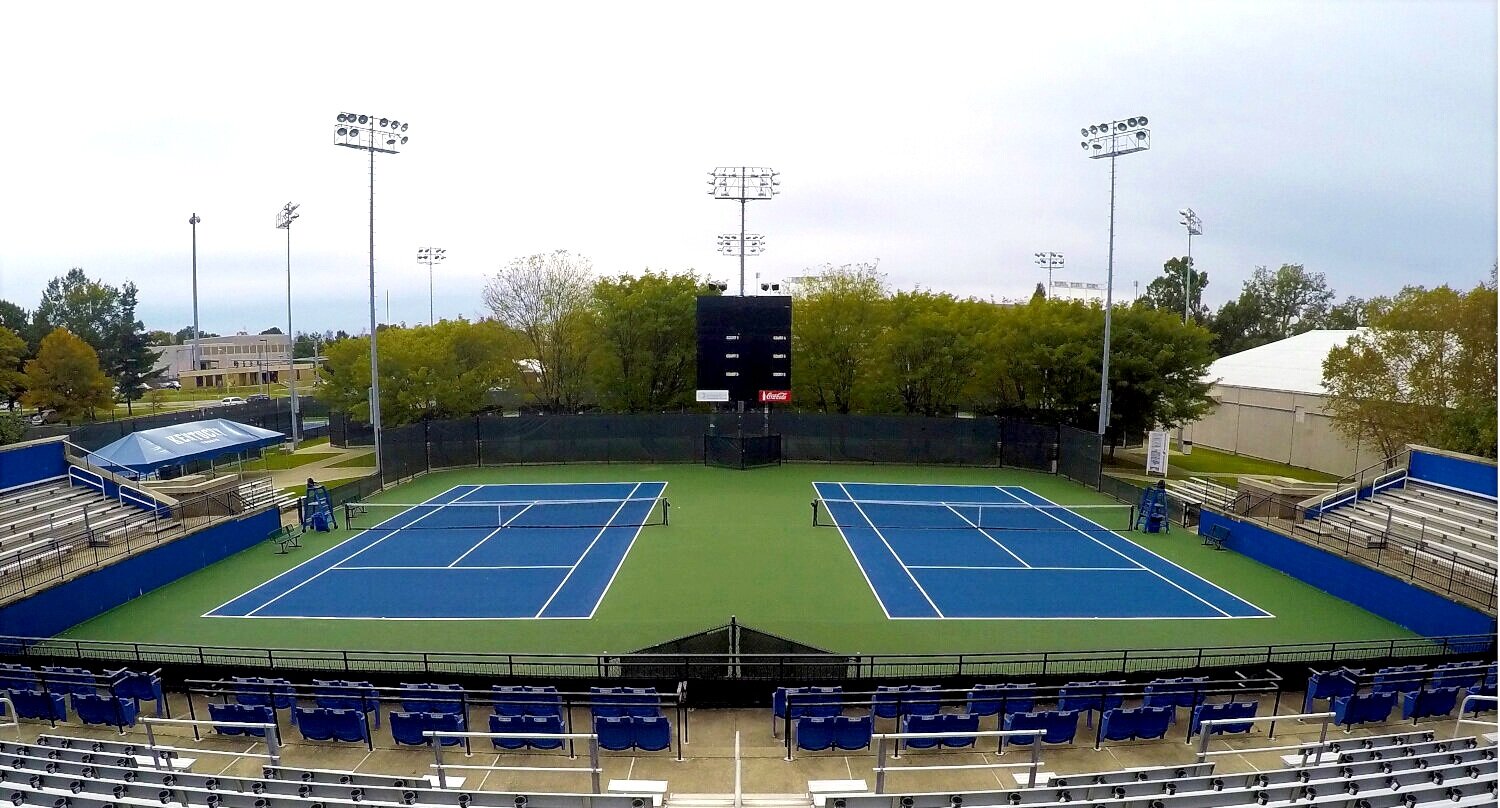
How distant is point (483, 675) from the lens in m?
12.4

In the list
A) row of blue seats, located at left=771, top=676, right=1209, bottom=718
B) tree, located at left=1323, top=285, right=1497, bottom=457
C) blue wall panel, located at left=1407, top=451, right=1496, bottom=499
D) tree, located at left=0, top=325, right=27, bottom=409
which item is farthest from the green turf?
tree, located at left=0, top=325, right=27, bottom=409

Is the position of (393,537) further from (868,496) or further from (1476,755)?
(1476,755)

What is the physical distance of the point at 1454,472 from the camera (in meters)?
21.5

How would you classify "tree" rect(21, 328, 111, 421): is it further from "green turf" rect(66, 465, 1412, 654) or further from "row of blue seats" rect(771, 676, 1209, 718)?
"row of blue seats" rect(771, 676, 1209, 718)

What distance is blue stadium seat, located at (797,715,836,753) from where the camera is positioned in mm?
10664

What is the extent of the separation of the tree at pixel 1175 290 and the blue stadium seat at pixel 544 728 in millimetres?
91192

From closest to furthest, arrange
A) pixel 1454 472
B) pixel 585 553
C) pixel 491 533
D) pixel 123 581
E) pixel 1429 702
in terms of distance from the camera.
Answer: pixel 1429 702 < pixel 123 581 < pixel 1454 472 < pixel 585 553 < pixel 491 533

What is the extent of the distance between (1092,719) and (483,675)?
9.71 m

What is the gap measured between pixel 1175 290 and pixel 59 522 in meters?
99.1

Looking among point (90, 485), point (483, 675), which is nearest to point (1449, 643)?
point (483, 675)

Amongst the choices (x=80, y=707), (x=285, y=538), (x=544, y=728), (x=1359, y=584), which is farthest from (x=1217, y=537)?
(x=285, y=538)

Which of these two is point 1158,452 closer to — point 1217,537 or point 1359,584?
point 1217,537

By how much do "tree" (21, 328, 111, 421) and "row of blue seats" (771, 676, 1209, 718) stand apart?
56.1 m

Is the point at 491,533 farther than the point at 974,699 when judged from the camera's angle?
Yes
